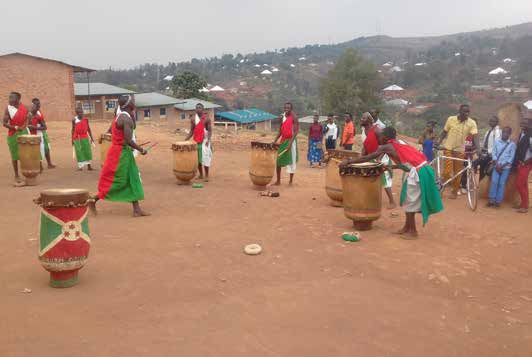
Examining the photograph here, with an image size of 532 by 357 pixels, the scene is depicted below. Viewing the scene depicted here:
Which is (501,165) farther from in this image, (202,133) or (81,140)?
(81,140)

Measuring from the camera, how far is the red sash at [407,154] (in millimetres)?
6551

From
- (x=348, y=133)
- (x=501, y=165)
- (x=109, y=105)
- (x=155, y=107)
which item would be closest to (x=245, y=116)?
(x=155, y=107)

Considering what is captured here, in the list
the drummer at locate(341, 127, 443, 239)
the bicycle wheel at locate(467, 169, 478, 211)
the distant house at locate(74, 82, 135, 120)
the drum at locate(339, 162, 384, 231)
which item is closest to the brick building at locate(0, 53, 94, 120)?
the distant house at locate(74, 82, 135, 120)

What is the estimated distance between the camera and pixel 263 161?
391 inches

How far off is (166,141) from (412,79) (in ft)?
204

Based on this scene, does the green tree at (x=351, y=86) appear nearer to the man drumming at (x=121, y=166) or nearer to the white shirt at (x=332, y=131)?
the white shirt at (x=332, y=131)

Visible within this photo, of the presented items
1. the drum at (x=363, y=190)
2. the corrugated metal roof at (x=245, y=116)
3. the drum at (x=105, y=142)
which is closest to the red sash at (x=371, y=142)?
the drum at (x=363, y=190)

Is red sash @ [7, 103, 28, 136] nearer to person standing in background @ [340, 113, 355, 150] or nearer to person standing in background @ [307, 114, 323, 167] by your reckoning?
person standing in background @ [340, 113, 355, 150]

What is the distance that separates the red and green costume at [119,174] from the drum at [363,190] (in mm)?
3008

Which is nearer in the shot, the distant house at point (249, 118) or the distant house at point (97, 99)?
the distant house at point (97, 99)

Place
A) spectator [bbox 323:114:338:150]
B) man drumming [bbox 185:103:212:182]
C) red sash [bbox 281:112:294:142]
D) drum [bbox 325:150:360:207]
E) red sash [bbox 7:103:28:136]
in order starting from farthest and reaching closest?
spectator [bbox 323:114:338:150] < man drumming [bbox 185:103:212:182] < red sash [bbox 281:112:294:142] < red sash [bbox 7:103:28:136] < drum [bbox 325:150:360:207]

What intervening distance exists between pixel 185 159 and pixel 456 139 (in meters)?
5.35

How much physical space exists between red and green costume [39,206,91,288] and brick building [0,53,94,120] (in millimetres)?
23333

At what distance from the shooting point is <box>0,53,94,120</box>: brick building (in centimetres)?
2517
